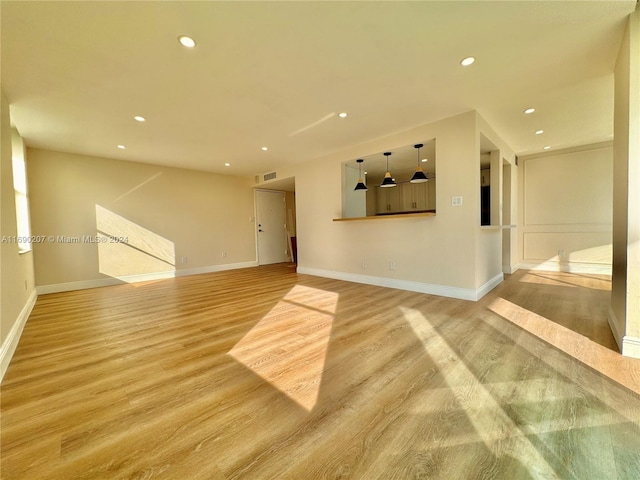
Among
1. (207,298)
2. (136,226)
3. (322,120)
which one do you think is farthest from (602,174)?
(136,226)

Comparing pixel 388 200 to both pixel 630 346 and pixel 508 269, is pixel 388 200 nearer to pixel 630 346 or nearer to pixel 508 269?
pixel 508 269

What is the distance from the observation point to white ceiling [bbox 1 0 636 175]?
1735 mm

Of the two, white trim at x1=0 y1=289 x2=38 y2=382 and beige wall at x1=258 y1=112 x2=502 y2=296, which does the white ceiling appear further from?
white trim at x1=0 y1=289 x2=38 y2=382

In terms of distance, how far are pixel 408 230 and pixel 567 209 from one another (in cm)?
364

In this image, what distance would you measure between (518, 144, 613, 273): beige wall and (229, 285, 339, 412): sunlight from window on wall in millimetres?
4955

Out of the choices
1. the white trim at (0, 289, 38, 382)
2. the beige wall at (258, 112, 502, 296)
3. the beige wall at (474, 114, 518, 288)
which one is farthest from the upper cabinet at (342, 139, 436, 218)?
the white trim at (0, 289, 38, 382)

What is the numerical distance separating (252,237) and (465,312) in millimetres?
5629

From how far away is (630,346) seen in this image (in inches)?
74.3

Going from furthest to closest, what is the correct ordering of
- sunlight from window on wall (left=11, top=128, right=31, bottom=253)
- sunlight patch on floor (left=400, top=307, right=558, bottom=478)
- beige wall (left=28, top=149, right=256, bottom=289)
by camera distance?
beige wall (left=28, top=149, right=256, bottom=289), sunlight from window on wall (left=11, top=128, right=31, bottom=253), sunlight patch on floor (left=400, top=307, right=558, bottom=478)

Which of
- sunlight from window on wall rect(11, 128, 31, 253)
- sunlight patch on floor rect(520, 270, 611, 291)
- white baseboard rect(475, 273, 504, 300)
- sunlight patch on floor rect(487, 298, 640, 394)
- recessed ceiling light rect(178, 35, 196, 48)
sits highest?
recessed ceiling light rect(178, 35, 196, 48)

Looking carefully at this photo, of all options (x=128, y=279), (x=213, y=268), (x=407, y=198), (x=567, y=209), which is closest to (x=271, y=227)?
(x=213, y=268)

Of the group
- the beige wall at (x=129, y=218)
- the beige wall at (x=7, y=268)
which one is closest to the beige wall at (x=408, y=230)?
the beige wall at (x=129, y=218)

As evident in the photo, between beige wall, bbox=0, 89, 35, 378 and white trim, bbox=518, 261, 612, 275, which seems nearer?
beige wall, bbox=0, 89, 35, 378

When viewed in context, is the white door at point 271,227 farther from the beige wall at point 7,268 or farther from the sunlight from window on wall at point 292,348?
the beige wall at point 7,268
